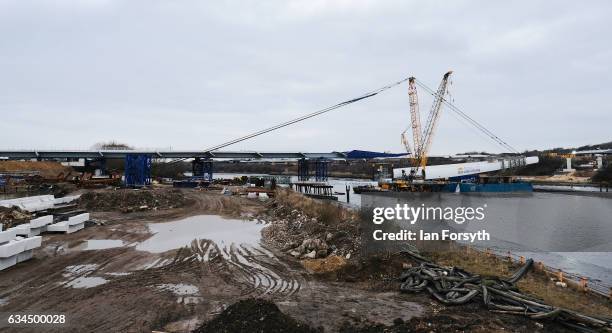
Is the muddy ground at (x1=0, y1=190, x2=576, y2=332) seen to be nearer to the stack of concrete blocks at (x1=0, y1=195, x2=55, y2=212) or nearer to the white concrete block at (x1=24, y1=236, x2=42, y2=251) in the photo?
the white concrete block at (x1=24, y1=236, x2=42, y2=251)

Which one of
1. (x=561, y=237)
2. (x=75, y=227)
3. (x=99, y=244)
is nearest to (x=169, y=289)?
(x=99, y=244)

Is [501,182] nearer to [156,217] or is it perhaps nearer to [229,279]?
[156,217]

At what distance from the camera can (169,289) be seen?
11.6 m

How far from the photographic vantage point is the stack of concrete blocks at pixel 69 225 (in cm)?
2066

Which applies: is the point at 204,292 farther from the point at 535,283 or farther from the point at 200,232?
the point at 200,232

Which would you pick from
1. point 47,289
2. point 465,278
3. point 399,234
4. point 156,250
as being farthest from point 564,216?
point 47,289

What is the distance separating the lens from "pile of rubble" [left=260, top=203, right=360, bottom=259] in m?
15.6

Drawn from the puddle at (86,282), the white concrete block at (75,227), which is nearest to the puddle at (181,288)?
the puddle at (86,282)

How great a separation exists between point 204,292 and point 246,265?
3478 mm

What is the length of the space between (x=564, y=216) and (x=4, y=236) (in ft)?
140

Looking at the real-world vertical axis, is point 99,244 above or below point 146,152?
below

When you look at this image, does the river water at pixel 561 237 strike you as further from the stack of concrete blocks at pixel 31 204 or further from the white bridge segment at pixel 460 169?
the white bridge segment at pixel 460 169

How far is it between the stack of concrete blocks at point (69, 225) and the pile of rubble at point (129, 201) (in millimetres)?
9726

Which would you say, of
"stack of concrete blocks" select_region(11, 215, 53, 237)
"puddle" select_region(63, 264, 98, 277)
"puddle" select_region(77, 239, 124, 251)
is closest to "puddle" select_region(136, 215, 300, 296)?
"puddle" select_region(77, 239, 124, 251)
